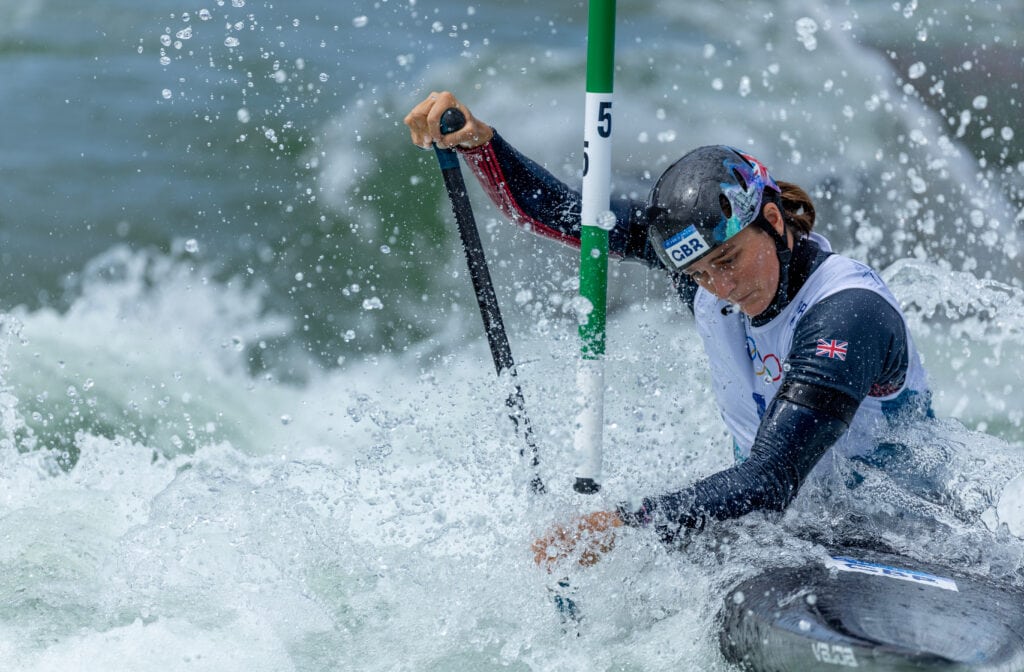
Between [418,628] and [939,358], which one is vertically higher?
[939,358]

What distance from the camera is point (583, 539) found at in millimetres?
2664

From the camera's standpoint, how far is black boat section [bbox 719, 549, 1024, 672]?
86.8 inches

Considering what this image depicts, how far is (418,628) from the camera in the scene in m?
2.98

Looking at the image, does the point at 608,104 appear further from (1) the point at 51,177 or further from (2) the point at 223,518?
(1) the point at 51,177

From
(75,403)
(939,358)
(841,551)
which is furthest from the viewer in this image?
(939,358)

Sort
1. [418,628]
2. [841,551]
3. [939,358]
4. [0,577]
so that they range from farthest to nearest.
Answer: [939,358] < [0,577] < [418,628] < [841,551]

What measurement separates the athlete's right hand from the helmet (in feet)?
2.06

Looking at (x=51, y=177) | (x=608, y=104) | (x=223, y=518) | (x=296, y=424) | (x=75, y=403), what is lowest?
(x=223, y=518)

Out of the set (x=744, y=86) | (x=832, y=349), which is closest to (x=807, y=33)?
(x=744, y=86)

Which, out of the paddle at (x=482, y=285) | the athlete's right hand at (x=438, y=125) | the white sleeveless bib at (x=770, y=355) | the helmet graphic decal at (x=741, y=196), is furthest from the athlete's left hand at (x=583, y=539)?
the athlete's right hand at (x=438, y=125)

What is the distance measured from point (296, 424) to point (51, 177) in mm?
2685

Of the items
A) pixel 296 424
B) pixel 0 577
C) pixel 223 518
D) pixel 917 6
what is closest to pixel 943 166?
pixel 917 6

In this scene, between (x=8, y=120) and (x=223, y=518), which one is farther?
(x=8, y=120)

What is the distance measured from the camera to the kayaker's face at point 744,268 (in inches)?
104
